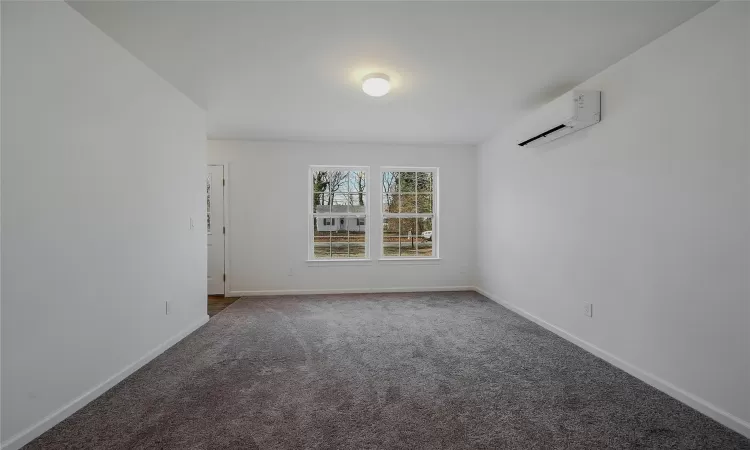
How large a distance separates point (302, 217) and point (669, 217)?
4332mm

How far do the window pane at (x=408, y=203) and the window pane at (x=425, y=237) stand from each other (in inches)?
8.8

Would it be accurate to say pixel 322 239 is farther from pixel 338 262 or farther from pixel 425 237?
pixel 425 237

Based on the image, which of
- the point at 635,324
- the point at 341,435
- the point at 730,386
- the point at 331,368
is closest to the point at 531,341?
the point at 635,324

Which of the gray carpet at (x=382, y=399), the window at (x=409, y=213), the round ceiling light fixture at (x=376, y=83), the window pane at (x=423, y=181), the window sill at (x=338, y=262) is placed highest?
the round ceiling light fixture at (x=376, y=83)

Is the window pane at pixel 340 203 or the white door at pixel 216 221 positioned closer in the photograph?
the white door at pixel 216 221

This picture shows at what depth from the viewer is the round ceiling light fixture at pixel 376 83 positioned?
9.43ft

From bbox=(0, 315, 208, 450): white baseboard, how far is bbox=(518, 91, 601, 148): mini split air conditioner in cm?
396

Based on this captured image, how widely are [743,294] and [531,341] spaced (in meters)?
1.64

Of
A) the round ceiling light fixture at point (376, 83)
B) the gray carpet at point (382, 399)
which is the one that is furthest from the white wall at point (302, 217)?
the round ceiling light fixture at point (376, 83)

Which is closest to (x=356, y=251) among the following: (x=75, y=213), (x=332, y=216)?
(x=332, y=216)

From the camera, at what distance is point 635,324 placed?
8.42 feet

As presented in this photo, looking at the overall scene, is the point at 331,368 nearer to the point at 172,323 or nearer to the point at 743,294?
the point at 172,323

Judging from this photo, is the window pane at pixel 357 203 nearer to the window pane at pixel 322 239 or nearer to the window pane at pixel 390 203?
the window pane at pixel 390 203

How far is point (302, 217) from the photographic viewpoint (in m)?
5.38
